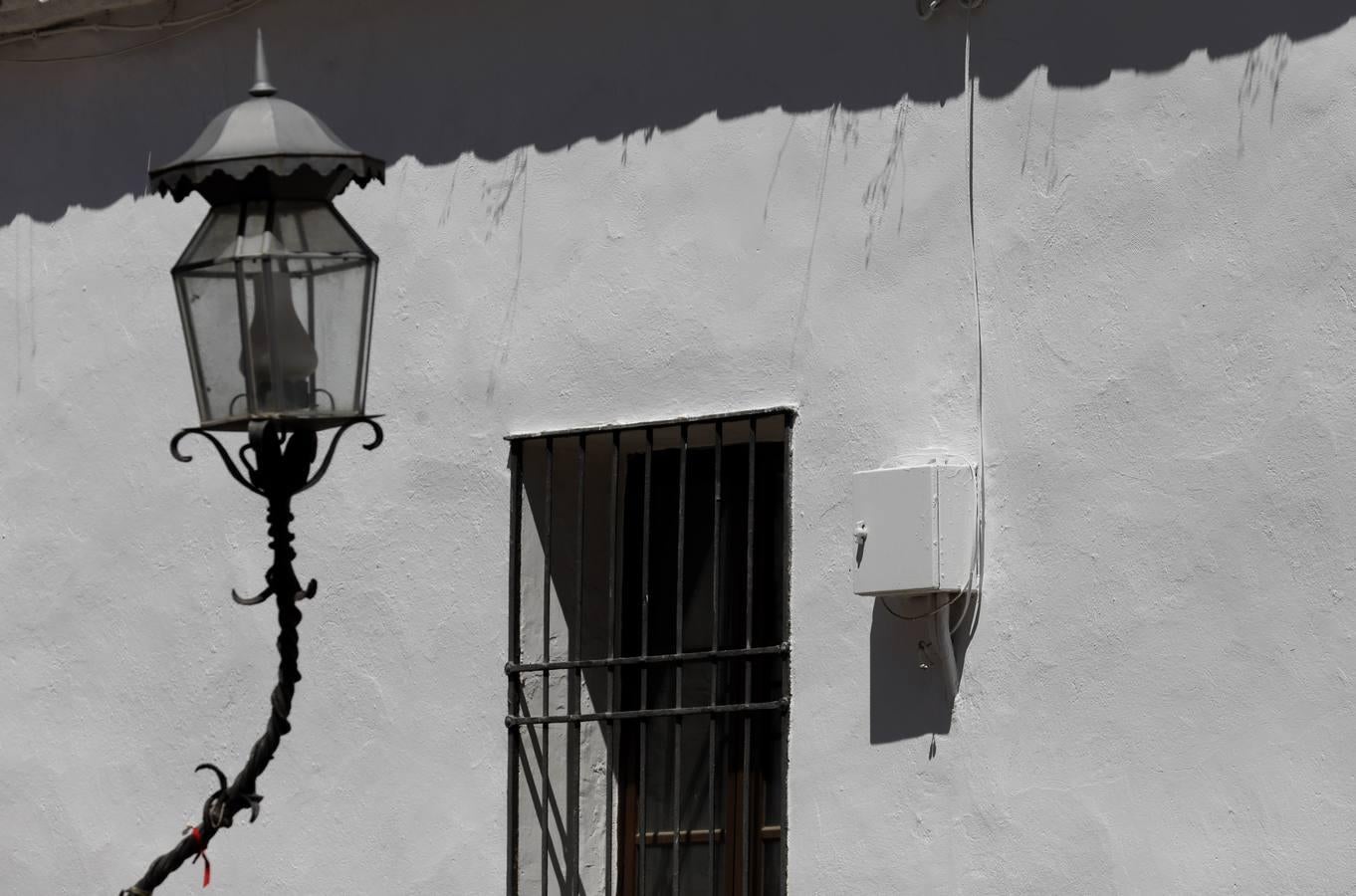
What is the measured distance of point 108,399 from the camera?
693 centimetres

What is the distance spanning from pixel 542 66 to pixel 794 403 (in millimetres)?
1149

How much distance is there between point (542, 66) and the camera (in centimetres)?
632

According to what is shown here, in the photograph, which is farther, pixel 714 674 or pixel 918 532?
pixel 714 674

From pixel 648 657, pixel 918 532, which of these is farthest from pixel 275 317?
pixel 648 657

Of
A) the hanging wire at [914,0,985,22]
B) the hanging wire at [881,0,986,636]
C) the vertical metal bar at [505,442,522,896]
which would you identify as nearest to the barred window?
the vertical metal bar at [505,442,522,896]

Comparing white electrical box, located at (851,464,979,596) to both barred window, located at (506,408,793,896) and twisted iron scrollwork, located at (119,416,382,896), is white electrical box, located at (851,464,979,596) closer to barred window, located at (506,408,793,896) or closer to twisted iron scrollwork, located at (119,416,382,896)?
barred window, located at (506,408,793,896)

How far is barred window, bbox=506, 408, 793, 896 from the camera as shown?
232 inches

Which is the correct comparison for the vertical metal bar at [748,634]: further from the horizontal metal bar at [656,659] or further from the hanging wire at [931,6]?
the hanging wire at [931,6]

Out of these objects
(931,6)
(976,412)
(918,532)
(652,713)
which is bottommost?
(652,713)

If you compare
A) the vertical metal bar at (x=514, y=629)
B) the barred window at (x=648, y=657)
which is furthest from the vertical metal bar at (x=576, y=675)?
the vertical metal bar at (x=514, y=629)

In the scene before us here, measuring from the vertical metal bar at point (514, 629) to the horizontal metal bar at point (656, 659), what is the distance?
0.05m

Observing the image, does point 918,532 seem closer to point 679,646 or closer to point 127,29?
point 679,646

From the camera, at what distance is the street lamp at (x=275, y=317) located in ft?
14.2

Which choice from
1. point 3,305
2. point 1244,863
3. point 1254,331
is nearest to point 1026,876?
point 1244,863
